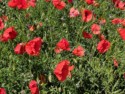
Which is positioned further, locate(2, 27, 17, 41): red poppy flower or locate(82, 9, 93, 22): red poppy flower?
locate(82, 9, 93, 22): red poppy flower

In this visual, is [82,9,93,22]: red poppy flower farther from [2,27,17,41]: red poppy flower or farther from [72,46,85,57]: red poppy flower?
[2,27,17,41]: red poppy flower

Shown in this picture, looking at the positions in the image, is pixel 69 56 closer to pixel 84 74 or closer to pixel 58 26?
pixel 84 74

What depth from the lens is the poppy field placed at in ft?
8.78

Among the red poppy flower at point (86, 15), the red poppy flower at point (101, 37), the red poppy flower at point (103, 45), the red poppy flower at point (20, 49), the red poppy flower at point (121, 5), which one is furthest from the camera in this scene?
the red poppy flower at point (121, 5)

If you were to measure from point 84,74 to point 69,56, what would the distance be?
0.79ft

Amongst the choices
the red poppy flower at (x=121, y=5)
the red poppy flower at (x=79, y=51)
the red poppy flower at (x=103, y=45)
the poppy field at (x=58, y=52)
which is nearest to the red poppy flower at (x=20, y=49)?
the poppy field at (x=58, y=52)

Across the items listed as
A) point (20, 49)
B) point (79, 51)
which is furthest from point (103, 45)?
point (20, 49)

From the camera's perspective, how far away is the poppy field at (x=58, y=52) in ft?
8.78

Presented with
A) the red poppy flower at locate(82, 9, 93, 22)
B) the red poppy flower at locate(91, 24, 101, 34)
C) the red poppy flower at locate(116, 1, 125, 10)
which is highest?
the red poppy flower at locate(116, 1, 125, 10)

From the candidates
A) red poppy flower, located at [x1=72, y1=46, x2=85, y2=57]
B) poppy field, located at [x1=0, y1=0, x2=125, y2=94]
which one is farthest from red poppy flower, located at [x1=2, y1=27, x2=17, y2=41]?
red poppy flower, located at [x1=72, y1=46, x2=85, y2=57]

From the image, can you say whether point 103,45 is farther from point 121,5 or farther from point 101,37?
point 121,5

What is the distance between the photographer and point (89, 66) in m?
2.99

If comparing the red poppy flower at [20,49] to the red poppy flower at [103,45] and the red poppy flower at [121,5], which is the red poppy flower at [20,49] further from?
the red poppy flower at [121,5]

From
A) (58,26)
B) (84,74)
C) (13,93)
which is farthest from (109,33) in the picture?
(13,93)
